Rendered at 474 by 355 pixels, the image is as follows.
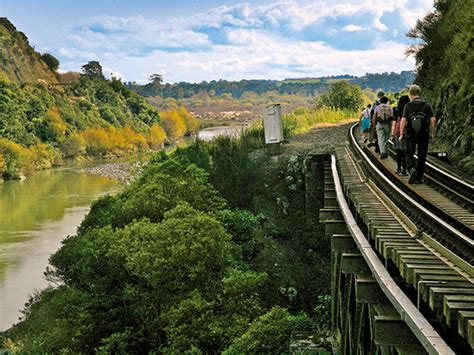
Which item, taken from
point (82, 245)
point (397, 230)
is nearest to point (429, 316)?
point (397, 230)

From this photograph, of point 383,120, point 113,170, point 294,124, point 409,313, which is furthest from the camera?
point 113,170

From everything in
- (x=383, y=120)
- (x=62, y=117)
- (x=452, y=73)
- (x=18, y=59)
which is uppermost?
(x=18, y=59)

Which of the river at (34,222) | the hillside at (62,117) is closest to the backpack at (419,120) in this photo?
the river at (34,222)

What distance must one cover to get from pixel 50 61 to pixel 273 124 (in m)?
164

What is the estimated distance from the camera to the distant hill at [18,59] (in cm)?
14450

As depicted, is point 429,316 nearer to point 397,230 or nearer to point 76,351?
A: point 397,230

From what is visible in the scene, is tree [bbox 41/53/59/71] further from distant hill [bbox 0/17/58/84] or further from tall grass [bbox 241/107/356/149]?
tall grass [bbox 241/107/356/149]

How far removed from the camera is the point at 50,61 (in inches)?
6973

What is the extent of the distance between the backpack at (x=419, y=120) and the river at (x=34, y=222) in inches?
840

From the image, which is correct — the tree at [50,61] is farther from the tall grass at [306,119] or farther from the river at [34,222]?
the tall grass at [306,119]

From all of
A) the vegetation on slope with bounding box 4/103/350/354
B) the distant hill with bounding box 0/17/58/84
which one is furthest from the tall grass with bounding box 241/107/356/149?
the distant hill with bounding box 0/17/58/84

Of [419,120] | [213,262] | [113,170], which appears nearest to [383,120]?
[419,120]

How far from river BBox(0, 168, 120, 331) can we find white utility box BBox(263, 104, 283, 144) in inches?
520

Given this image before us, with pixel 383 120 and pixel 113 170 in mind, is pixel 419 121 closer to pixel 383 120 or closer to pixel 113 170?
pixel 383 120
